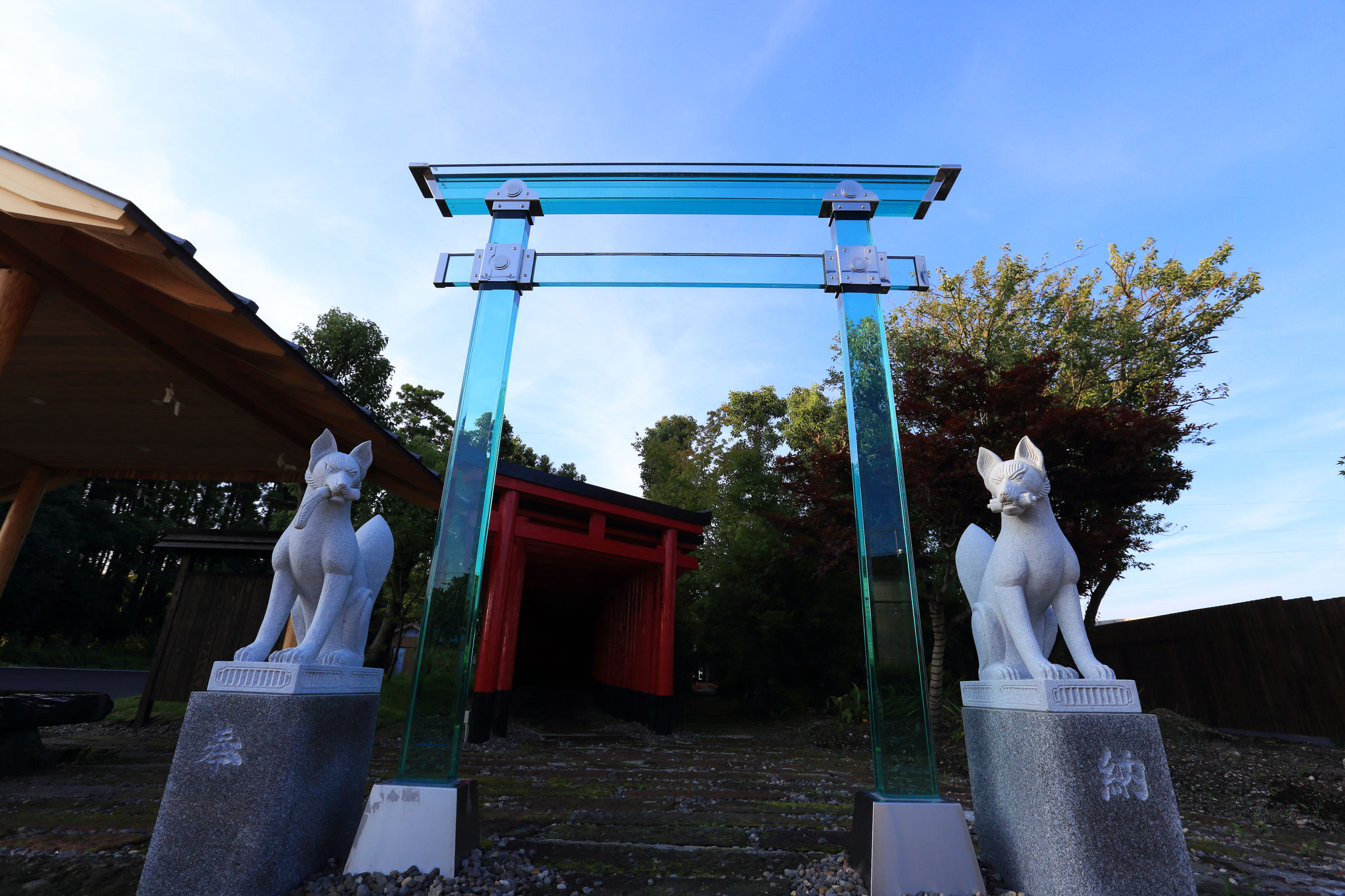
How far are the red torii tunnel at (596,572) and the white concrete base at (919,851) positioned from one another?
17.6 feet

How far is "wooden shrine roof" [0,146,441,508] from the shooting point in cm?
284

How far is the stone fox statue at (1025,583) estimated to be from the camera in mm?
2426

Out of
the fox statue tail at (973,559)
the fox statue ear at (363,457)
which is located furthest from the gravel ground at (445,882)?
the fox statue tail at (973,559)

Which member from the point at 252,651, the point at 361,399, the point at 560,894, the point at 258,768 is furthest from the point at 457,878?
the point at 361,399

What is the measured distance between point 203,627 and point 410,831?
6532 mm

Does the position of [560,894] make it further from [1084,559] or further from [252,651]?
[1084,559]

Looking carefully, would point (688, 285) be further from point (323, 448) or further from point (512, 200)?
point (323, 448)

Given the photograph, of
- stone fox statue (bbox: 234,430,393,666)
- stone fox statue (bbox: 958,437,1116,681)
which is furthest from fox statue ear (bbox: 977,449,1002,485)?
stone fox statue (bbox: 234,430,393,666)

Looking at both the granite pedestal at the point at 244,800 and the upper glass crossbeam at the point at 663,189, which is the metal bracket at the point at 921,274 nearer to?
the upper glass crossbeam at the point at 663,189

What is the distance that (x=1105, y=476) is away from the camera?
22.1 feet

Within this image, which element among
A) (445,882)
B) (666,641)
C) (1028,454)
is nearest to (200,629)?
(666,641)

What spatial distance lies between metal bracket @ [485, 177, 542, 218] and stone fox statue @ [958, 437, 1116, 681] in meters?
2.65

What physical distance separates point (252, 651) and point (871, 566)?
103 inches

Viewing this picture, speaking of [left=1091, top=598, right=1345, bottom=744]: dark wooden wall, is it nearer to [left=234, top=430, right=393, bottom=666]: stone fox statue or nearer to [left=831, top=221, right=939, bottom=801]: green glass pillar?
[left=831, top=221, right=939, bottom=801]: green glass pillar
